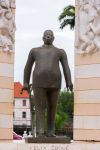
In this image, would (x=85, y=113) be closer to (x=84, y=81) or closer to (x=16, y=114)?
(x=84, y=81)

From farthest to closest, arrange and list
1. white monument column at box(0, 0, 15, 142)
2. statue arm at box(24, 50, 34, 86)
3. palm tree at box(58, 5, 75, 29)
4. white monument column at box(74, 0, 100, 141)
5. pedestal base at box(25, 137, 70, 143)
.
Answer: palm tree at box(58, 5, 75, 29) → white monument column at box(0, 0, 15, 142) → white monument column at box(74, 0, 100, 141) → statue arm at box(24, 50, 34, 86) → pedestal base at box(25, 137, 70, 143)

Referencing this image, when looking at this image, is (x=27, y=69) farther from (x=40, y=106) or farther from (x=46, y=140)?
(x=46, y=140)

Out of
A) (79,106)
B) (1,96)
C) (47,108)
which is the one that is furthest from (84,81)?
(47,108)

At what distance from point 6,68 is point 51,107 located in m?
2.90

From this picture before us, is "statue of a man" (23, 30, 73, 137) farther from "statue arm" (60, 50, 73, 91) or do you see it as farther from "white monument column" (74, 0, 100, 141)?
"white monument column" (74, 0, 100, 141)

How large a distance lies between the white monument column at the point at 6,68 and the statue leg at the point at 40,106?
2681mm

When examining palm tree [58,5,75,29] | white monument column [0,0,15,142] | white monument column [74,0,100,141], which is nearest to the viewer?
white monument column [74,0,100,141]

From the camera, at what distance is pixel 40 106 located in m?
8.12

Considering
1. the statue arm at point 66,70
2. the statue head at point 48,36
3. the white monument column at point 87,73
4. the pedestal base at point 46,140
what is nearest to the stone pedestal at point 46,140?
the pedestal base at point 46,140

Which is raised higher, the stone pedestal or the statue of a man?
the statue of a man

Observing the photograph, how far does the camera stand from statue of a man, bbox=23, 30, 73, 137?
798cm

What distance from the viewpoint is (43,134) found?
26.4 ft

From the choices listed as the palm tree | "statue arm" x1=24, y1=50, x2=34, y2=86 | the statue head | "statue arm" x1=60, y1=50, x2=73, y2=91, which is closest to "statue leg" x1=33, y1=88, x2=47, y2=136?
"statue arm" x1=24, y1=50, x2=34, y2=86

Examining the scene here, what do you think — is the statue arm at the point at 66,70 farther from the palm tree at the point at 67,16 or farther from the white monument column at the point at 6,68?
the palm tree at the point at 67,16
